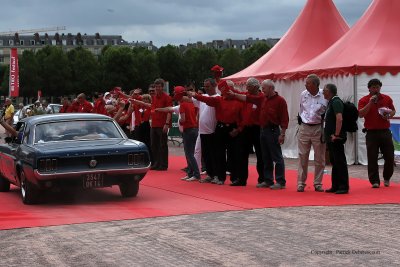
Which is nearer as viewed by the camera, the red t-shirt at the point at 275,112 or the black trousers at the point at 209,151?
the red t-shirt at the point at 275,112

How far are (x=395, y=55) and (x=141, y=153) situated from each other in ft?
31.5

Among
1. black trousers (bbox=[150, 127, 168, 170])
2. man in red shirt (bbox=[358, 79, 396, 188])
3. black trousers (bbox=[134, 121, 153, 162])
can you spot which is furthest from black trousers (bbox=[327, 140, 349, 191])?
black trousers (bbox=[134, 121, 153, 162])

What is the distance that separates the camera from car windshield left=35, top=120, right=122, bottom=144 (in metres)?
11.6

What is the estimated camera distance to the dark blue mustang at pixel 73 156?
10.6 meters

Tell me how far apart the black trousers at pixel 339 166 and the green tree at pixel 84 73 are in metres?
96.2

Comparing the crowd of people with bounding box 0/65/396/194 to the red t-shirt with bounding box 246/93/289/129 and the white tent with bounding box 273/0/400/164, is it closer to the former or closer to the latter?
the red t-shirt with bounding box 246/93/289/129

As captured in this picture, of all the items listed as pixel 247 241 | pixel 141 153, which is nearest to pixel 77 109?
pixel 141 153

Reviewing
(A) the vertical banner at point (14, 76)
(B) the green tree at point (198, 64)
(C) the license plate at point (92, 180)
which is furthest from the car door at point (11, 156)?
(B) the green tree at point (198, 64)

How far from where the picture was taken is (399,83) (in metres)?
18.2

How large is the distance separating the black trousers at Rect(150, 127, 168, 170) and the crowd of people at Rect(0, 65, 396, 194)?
2106 mm

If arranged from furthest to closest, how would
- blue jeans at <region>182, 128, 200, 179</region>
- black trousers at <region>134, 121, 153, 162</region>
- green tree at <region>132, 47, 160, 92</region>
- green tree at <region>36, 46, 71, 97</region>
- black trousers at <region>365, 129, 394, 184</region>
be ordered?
green tree at <region>36, 46, 71, 97</region> → green tree at <region>132, 47, 160, 92</region> → black trousers at <region>134, 121, 153, 162</region> → blue jeans at <region>182, 128, 200, 179</region> → black trousers at <region>365, 129, 394, 184</region>

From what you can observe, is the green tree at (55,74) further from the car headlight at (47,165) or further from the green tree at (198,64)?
the car headlight at (47,165)

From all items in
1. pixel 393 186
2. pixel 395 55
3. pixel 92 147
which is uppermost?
pixel 395 55

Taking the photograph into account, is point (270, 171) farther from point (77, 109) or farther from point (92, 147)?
point (77, 109)
